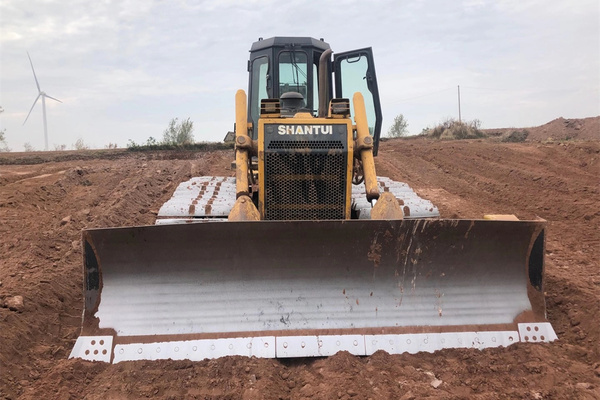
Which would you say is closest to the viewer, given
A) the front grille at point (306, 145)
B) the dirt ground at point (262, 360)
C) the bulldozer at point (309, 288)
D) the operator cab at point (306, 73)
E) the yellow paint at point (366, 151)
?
the dirt ground at point (262, 360)

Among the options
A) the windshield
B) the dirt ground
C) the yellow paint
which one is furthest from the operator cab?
the dirt ground

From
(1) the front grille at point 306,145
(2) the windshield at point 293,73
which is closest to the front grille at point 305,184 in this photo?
(1) the front grille at point 306,145

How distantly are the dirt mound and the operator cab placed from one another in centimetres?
1849

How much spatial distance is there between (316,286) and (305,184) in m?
1.20

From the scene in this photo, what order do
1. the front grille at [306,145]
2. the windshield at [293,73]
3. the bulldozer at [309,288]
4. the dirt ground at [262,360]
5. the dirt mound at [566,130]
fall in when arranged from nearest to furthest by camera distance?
the dirt ground at [262,360], the bulldozer at [309,288], the front grille at [306,145], the windshield at [293,73], the dirt mound at [566,130]

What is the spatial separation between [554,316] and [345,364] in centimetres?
208

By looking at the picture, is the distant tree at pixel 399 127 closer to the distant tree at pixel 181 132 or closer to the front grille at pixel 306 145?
the distant tree at pixel 181 132

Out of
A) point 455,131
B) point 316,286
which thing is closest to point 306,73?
point 316,286

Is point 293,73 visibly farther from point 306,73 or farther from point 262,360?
point 262,360

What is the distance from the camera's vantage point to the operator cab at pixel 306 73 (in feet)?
20.3

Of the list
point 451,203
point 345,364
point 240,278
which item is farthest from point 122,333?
point 451,203

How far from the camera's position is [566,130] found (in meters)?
24.2

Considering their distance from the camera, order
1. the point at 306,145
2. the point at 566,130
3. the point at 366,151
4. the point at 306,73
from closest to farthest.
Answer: the point at 306,145 < the point at 366,151 < the point at 306,73 < the point at 566,130

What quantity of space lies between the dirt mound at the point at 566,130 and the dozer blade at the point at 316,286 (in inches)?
795
